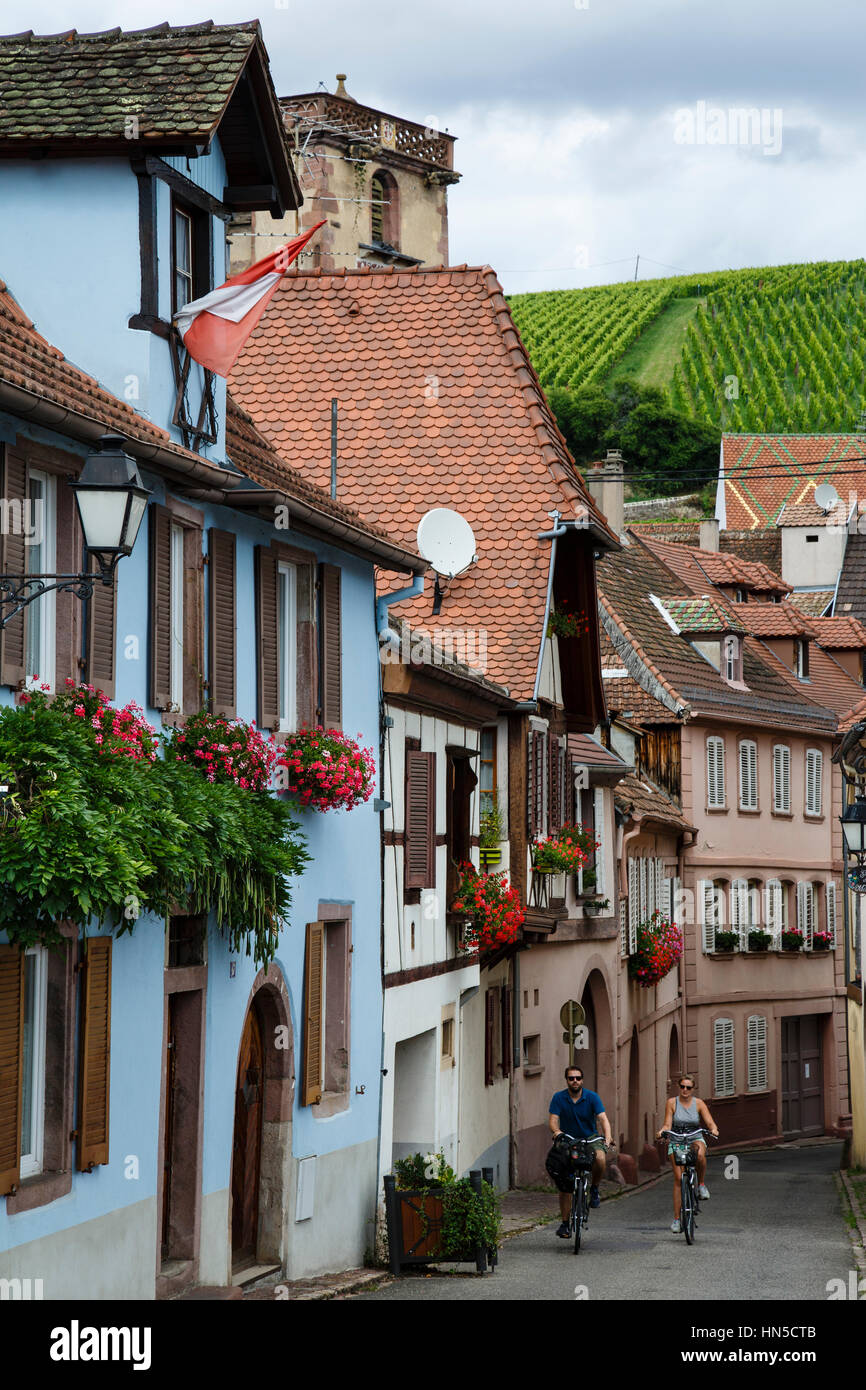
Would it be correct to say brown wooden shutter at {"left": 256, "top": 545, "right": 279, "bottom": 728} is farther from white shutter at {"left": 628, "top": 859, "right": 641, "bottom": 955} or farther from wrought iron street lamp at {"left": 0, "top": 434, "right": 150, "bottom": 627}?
white shutter at {"left": 628, "top": 859, "right": 641, "bottom": 955}

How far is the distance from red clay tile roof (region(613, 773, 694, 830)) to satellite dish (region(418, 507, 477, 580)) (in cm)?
965

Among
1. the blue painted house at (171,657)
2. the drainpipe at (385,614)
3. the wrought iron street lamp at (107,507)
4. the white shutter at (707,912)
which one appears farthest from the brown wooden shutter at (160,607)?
the white shutter at (707,912)

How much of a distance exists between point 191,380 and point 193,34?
2.58 metres

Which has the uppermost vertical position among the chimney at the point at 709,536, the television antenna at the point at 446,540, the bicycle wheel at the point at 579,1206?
the chimney at the point at 709,536

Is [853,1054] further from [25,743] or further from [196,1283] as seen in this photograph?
[25,743]

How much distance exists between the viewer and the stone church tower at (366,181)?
56406 millimetres

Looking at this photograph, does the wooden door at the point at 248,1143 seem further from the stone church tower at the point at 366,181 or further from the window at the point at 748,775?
the stone church tower at the point at 366,181

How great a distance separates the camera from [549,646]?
24.7m

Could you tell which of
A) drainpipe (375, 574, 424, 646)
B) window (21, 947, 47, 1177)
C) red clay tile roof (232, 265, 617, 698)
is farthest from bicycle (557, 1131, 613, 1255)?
window (21, 947, 47, 1177)

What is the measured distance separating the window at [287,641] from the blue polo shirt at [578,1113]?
511cm

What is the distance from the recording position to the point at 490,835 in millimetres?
22422

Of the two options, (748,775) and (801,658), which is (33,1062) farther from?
(801,658)
